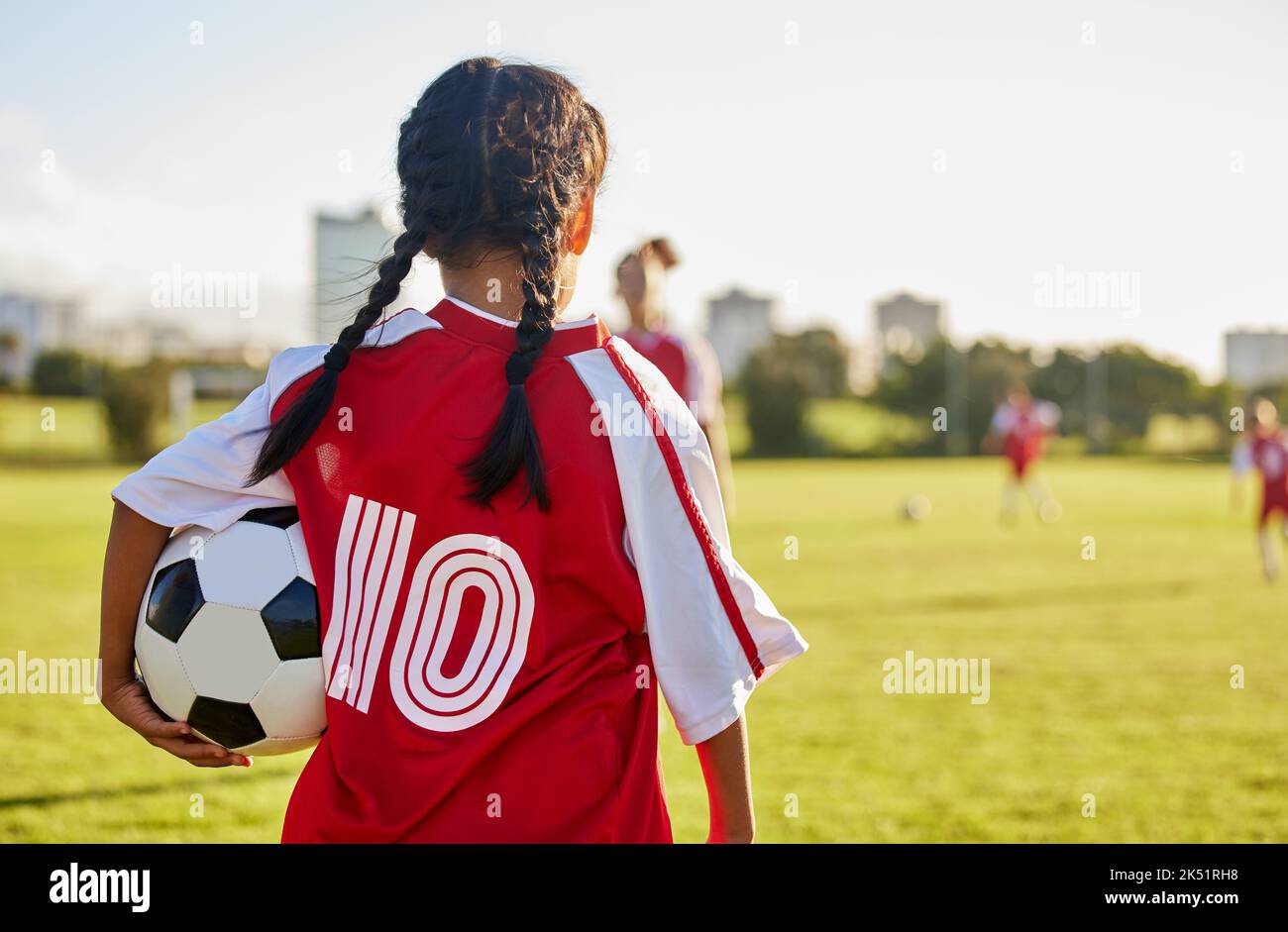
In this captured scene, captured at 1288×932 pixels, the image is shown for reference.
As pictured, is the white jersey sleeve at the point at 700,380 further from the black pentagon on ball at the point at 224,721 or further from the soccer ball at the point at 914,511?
the soccer ball at the point at 914,511

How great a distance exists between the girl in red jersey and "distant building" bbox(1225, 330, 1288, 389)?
43439 millimetres

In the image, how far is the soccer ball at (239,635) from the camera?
1533mm

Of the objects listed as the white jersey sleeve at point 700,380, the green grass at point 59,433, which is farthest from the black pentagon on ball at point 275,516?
the green grass at point 59,433

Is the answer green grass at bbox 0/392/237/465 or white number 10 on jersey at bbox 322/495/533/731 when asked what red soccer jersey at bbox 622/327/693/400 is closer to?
white number 10 on jersey at bbox 322/495/533/731

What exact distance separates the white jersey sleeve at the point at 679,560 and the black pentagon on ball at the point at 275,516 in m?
0.47

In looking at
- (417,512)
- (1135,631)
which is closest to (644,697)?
(417,512)

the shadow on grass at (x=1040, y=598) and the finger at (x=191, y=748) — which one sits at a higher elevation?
the finger at (x=191, y=748)

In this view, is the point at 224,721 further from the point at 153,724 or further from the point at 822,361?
the point at 822,361

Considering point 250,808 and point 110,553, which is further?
point 250,808

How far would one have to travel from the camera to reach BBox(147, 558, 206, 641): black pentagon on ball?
155 centimetres
